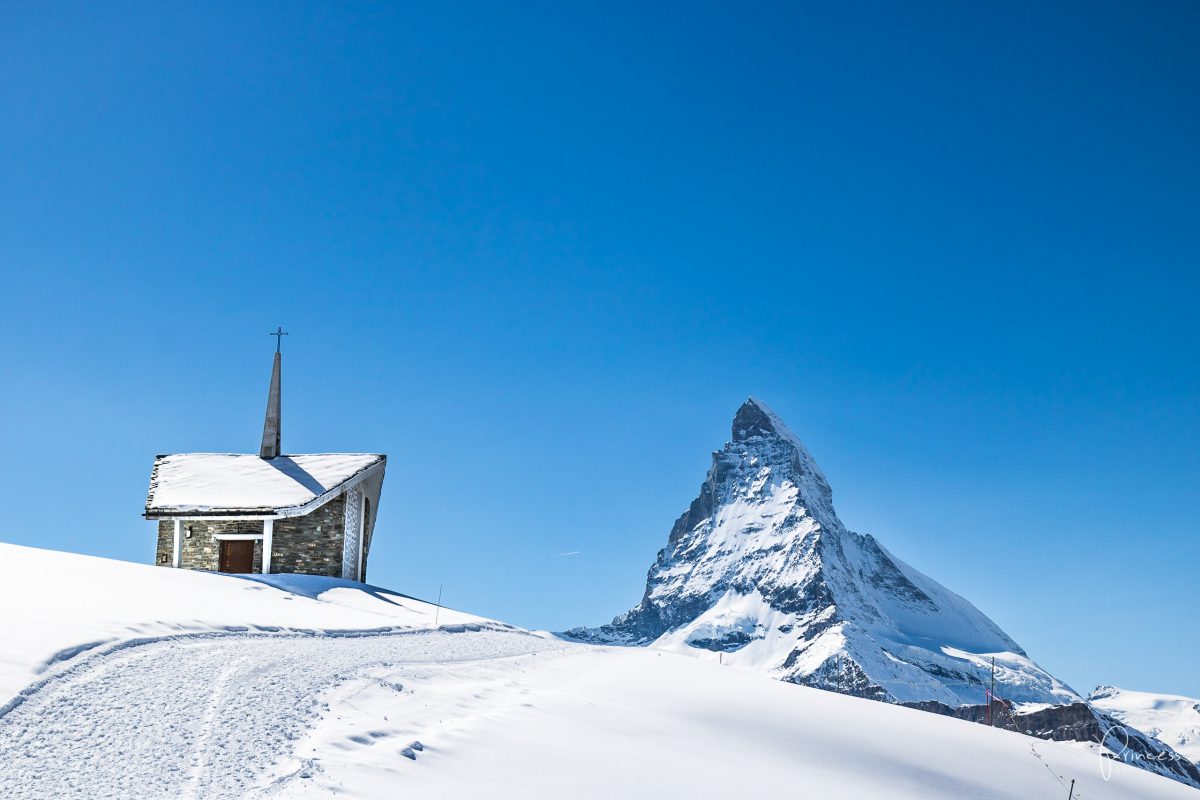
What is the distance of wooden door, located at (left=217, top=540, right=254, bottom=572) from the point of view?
28.7m

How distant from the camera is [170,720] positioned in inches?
351

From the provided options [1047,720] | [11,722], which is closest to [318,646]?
[11,722]

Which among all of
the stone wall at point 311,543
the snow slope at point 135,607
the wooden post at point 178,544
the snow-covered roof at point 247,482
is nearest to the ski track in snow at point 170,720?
the snow slope at point 135,607

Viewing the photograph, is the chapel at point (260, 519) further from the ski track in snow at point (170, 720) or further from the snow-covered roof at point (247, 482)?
the ski track in snow at point (170, 720)

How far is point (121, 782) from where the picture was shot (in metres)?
7.40

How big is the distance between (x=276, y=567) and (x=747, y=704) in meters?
18.3

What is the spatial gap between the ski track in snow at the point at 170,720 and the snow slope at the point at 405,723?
0.08ft

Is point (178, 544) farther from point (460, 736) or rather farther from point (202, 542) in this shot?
point (460, 736)

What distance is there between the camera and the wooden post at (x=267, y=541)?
28.4 metres

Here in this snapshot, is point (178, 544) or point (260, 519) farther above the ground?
point (260, 519)

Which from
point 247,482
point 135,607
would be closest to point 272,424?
point 247,482

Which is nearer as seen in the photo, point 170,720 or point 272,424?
point 170,720

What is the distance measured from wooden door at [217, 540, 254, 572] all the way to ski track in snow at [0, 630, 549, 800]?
16.4 metres

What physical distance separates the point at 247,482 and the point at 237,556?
2.83 meters
